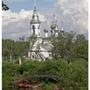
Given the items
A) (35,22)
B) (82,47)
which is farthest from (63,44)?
(35,22)

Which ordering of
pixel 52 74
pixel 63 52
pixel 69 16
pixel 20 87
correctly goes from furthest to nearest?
1. pixel 63 52
2. pixel 52 74
3. pixel 20 87
4. pixel 69 16

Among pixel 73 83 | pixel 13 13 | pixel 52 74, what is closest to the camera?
pixel 13 13

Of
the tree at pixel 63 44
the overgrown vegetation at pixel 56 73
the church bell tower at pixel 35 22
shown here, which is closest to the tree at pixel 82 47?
the overgrown vegetation at pixel 56 73

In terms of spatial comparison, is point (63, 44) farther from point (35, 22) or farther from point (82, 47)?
point (35, 22)

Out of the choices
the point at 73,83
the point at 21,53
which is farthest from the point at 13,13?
the point at 21,53

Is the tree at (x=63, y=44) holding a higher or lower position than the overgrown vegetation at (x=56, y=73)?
higher

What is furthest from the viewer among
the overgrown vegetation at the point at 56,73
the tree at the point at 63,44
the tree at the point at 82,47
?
the tree at the point at 63,44

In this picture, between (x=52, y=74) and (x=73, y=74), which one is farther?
(x=52, y=74)

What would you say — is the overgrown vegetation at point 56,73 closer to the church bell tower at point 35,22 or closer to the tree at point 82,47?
the tree at point 82,47

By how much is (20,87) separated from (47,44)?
10.9ft

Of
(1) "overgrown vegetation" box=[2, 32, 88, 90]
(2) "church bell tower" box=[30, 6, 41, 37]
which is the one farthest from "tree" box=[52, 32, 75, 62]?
(2) "church bell tower" box=[30, 6, 41, 37]

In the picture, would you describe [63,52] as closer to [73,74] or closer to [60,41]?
[60,41]

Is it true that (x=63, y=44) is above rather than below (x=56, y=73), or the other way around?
above

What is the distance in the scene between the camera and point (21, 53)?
6039 mm
